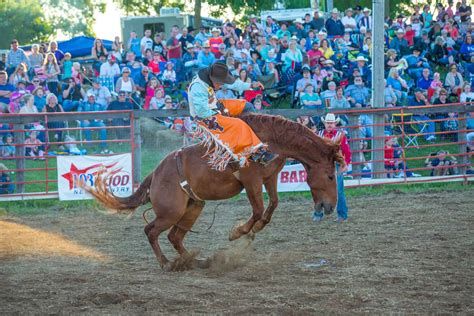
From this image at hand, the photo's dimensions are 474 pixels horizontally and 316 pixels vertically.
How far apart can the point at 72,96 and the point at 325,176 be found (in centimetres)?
1034

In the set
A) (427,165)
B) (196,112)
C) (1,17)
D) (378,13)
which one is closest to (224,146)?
(196,112)

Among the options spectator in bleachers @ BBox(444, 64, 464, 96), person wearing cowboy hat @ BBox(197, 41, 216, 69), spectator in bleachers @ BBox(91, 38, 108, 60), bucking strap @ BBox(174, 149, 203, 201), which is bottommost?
bucking strap @ BBox(174, 149, 203, 201)

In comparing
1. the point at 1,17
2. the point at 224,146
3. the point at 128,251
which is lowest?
the point at 128,251

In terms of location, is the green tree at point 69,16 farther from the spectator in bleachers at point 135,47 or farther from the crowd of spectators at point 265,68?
the spectator in bleachers at point 135,47

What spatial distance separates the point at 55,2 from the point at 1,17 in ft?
29.0

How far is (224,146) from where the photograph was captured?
784 centimetres

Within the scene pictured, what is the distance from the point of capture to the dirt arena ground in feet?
20.4

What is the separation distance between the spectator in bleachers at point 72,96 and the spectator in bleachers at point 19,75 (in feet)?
3.06

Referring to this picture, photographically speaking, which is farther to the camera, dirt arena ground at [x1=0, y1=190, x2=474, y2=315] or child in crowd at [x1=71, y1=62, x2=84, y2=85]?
child in crowd at [x1=71, y1=62, x2=84, y2=85]

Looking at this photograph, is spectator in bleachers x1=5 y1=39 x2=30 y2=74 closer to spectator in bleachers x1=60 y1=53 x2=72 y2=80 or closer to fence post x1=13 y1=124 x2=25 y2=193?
spectator in bleachers x1=60 y1=53 x2=72 y2=80

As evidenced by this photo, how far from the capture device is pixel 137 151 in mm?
13625

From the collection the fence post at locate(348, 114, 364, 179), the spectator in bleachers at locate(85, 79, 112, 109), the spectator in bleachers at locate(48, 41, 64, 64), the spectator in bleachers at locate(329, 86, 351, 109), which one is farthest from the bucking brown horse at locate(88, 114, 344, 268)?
the spectator in bleachers at locate(48, 41, 64, 64)

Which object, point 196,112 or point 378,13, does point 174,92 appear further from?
point 196,112

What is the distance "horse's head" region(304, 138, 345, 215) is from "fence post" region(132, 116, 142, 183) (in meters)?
5.82
